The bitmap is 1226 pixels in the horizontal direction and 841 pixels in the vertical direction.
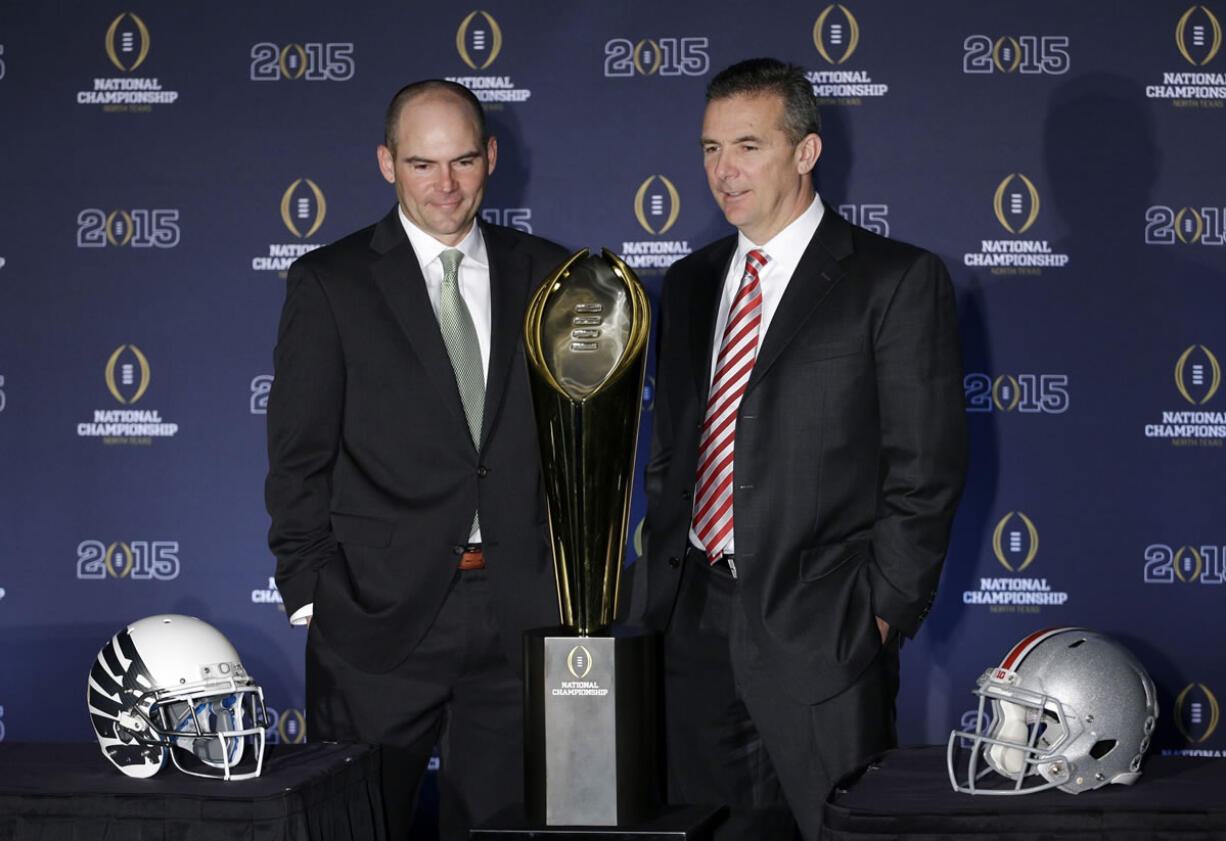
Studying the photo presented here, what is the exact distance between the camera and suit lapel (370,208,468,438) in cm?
266

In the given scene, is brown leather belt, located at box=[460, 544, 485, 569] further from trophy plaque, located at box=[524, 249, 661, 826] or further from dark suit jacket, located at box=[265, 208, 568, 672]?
trophy plaque, located at box=[524, 249, 661, 826]

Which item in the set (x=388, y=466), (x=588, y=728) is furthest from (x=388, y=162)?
(x=588, y=728)

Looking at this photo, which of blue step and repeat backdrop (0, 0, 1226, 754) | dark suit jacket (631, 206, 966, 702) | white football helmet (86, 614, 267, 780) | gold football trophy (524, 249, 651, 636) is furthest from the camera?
blue step and repeat backdrop (0, 0, 1226, 754)

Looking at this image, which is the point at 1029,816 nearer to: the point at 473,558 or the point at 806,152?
the point at 473,558

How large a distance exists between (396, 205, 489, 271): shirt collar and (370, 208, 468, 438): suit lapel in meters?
0.02

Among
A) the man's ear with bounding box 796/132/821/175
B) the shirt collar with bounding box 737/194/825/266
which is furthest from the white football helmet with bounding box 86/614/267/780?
the man's ear with bounding box 796/132/821/175

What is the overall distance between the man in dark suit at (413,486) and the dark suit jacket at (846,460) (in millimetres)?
445

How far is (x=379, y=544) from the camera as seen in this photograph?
264 centimetres

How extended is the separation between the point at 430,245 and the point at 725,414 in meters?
0.68

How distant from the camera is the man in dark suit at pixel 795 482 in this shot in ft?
8.16

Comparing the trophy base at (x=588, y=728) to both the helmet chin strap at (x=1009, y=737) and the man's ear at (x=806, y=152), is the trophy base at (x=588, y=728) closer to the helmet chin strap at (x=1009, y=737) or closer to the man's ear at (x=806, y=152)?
the helmet chin strap at (x=1009, y=737)

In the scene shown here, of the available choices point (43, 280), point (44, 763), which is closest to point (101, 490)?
point (43, 280)

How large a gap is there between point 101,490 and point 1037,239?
277 centimetres

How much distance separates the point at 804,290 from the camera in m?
2.56
